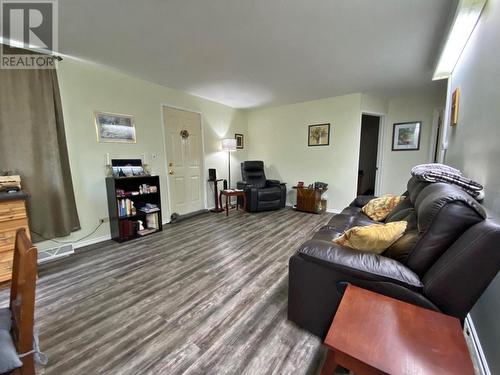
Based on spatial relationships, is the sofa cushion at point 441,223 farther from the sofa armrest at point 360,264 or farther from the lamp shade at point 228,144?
the lamp shade at point 228,144

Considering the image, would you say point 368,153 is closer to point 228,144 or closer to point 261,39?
point 228,144

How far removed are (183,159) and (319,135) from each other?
9.30 ft

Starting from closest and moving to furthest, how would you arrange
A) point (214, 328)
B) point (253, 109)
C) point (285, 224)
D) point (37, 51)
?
point (214, 328)
point (37, 51)
point (285, 224)
point (253, 109)

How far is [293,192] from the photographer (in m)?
5.05

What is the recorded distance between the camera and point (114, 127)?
307cm

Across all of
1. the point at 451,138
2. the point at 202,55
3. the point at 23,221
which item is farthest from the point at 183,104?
the point at 451,138

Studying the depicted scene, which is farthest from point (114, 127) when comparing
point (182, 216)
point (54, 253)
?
point (182, 216)

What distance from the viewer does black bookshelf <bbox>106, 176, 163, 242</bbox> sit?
9.75ft

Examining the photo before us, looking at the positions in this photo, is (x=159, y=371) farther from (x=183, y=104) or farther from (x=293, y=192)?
(x=293, y=192)

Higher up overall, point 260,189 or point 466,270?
point 466,270

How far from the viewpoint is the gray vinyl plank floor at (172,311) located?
1.24 metres

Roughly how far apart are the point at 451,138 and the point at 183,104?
13.2ft

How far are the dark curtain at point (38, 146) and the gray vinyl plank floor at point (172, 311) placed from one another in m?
0.53

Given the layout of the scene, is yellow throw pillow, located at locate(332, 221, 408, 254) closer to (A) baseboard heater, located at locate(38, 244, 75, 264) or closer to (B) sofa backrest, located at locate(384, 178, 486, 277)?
(B) sofa backrest, located at locate(384, 178, 486, 277)
